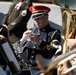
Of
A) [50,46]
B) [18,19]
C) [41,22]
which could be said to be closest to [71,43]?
[50,46]

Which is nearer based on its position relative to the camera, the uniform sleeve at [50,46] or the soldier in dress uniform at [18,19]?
the uniform sleeve at [50,46]

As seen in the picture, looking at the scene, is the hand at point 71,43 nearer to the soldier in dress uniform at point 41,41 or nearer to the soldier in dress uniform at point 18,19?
the soldier in dress uniform at point 41,41

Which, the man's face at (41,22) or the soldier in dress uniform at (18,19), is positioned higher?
the man's face at (41,22)

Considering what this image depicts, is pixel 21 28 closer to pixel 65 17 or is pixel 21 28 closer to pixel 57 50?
pixel 57 50

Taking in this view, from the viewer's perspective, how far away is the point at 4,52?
11.9 ft

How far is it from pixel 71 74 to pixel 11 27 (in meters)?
3.01

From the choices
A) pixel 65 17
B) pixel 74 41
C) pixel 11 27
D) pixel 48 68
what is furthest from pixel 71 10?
pixel 11 27

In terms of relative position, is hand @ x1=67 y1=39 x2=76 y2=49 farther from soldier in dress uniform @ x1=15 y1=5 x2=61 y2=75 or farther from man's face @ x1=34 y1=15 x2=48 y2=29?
man's face @ x1=34 y1=15 x2=48 y2=29

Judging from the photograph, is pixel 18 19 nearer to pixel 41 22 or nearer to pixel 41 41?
pixel 41 22

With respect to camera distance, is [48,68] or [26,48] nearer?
[48,68]

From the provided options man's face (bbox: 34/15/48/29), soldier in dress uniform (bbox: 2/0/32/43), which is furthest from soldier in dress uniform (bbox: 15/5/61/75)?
soldier in dress uniform (bbox: 2/0/32/43)

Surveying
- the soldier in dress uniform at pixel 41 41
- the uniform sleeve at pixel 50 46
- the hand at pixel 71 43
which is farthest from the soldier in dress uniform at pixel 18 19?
the hand at pixel 71 43

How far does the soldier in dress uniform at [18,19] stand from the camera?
5922 millimetres

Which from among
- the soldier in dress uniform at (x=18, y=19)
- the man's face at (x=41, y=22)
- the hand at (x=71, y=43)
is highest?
the hand at (x=71, y=43)
